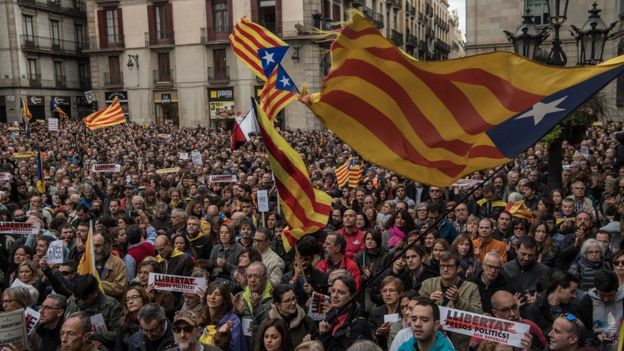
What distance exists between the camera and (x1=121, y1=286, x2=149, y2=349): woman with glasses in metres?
4.98

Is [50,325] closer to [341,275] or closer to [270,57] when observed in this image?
[341,275]

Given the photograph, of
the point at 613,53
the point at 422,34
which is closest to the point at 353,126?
the point at 613,53

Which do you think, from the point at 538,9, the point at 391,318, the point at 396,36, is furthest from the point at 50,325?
the point at 396,36

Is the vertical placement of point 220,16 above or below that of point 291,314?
above

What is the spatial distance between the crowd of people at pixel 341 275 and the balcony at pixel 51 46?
35888 mm

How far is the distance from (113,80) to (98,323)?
39601 mm

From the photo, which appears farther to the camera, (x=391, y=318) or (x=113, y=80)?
(x=113, y=80)

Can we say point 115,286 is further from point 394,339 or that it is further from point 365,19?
point 365,19

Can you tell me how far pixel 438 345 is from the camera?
388 centimetres

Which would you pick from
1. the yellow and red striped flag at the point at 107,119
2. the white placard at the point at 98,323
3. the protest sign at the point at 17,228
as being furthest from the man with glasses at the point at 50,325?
the yellow and red striped flag at the point at 107,119

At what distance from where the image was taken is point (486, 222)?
6574 mm

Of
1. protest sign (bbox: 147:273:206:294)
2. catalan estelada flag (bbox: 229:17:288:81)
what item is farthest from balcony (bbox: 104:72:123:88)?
protest sign (bbox: 147:273:206:294)

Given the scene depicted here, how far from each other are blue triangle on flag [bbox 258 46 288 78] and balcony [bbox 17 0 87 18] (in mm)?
35793

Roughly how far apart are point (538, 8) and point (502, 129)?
24.7m
